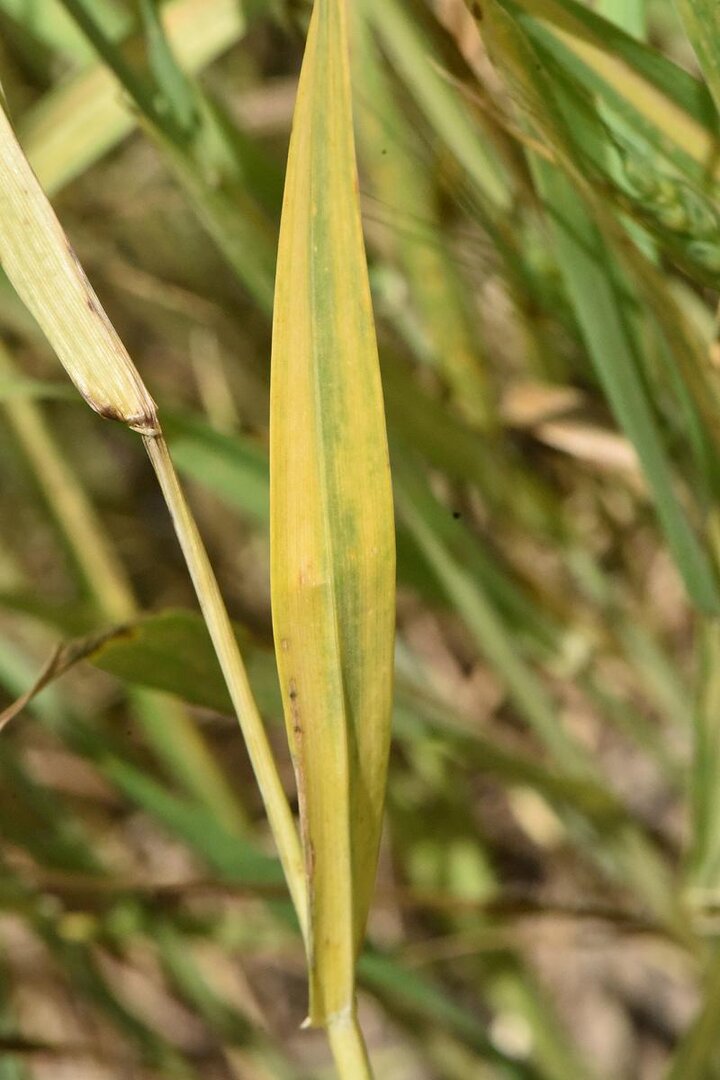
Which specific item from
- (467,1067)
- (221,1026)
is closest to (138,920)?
(221,1026)

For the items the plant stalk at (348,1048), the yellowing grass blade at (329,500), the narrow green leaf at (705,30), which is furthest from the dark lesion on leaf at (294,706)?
the narrow green leaf at (705,30)

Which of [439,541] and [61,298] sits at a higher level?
[61,298]

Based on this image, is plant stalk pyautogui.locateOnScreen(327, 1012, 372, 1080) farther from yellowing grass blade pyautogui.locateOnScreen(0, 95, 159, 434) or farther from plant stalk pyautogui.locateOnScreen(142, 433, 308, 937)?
yellowing grass blade pyautogui.locateOnScreen(0, 95, 159, 434)

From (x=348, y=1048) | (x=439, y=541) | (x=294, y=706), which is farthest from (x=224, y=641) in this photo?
(x=439, y=541)

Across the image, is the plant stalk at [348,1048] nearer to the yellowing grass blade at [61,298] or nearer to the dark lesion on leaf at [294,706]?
the dark lesion on leaf at [294,706]

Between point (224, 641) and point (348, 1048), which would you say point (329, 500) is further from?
point (348, 1048)

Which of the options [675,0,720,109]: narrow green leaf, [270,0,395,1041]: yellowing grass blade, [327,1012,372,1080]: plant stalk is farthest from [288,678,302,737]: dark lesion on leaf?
[675,0,720,109]: narrow green leaf

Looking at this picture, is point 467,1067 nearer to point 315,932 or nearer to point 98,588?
point 98,588
